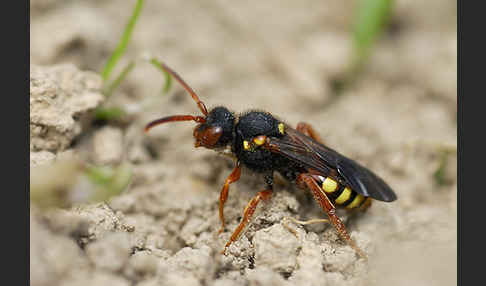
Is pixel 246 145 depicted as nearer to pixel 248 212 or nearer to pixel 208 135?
pixel 208 135

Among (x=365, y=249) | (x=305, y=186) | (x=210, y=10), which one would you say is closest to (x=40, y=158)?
(x=305, y=186)

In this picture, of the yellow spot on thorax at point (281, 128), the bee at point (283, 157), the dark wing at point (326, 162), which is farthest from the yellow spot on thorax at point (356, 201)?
the yellow spot on thorax at point (281, 128)

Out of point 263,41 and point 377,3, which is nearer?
point 377,3

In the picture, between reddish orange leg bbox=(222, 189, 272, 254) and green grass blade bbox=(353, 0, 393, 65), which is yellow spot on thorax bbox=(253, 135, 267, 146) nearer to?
reddish orange leg bbox=(222, 189, 272, 254)

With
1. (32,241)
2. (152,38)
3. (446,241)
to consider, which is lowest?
(446,241)

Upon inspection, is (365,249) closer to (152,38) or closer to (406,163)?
(406,163)
